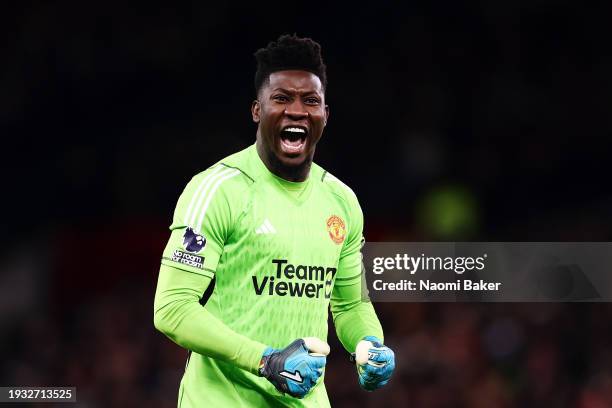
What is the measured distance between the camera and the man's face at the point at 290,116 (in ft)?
15.5

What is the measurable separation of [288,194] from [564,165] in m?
8.04

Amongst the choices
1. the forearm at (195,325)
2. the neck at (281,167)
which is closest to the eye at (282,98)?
the neck at (281,167)

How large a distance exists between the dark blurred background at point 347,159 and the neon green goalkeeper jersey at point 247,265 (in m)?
5.50

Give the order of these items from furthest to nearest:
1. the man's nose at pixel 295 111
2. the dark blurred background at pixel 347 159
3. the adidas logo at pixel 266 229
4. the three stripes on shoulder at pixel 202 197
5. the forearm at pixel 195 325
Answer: the dark blurred background at pixel 347 159, the man's nose at pixel 295 111, the adidas logo at pixel 266 229, the three stripes on shoulder at pixel 202 197, the forearm at pixel 195 325

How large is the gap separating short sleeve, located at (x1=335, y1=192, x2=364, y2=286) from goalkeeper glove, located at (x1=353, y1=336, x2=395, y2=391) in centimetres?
43

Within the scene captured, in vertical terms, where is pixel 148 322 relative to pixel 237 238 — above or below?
above

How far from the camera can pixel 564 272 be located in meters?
8.48

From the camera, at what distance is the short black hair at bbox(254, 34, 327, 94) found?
4.79 metres

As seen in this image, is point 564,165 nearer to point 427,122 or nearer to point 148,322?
point 427,122

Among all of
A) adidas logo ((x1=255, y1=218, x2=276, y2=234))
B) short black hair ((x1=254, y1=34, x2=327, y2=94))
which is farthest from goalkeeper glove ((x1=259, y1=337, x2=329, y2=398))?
short black hair ((x1=254, y1=34, x2=327, y2=94))

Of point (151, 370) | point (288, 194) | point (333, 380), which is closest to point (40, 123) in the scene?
point (151, 370)

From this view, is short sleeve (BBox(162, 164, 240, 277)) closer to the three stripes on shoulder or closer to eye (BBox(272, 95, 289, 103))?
the three stripes on shoulder

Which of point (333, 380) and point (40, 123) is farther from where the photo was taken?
point (40, 123)

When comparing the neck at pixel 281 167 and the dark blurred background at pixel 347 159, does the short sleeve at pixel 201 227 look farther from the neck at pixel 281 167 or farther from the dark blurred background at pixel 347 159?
the dark blurred background at pixel 347 159
